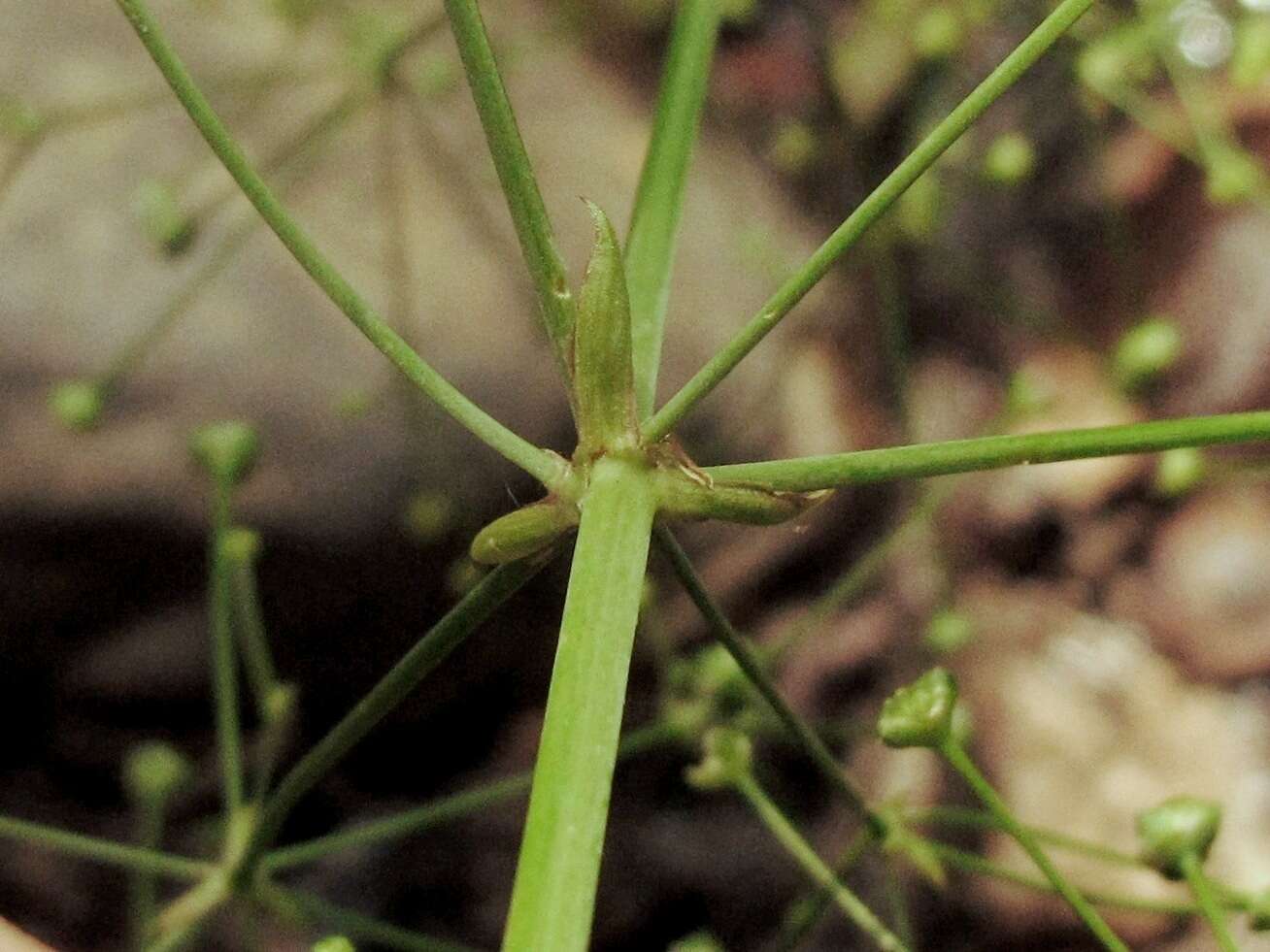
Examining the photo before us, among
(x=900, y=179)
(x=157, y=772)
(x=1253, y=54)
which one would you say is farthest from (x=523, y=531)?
(x=1253, y=54)

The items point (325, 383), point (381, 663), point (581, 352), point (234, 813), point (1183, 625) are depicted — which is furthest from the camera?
point (1183, 625)

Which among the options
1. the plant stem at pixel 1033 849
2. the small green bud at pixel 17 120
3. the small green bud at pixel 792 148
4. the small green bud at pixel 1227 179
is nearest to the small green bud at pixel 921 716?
the plant stem at pixel 1033 849

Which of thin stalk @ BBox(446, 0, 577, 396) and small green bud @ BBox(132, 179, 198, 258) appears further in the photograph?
small green bud @ BBox(132, 179, 198, 258)

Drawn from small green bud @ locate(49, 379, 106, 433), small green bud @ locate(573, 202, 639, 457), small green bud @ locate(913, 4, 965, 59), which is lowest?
small green bud @ locate(573, 202, 639, 457)

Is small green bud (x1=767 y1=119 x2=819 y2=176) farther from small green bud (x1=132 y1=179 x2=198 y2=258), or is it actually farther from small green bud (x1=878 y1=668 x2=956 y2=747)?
small green bud (x1=878 y1=668 x2=956 y2=747)

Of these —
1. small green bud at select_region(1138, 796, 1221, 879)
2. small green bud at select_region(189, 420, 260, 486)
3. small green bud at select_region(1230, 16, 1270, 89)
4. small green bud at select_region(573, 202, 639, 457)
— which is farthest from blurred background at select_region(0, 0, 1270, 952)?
small green bud at select_region(573, 202, 639, 457)

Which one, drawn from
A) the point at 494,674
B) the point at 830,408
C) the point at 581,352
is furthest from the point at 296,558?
the point at 581,352

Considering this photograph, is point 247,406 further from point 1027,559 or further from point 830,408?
point 1027,559

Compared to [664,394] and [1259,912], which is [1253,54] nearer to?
[664,394]
